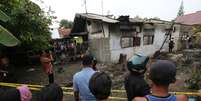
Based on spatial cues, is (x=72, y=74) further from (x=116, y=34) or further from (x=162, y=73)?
(x=162, y=73)

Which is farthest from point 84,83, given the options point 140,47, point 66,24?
point 66,24

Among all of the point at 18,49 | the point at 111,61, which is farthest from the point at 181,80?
the point at 18,49

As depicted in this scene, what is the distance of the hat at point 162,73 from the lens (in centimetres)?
289

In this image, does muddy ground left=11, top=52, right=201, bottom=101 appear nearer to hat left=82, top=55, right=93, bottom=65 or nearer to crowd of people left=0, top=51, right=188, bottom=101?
hat left=82, top=55, right=93, bottom=65

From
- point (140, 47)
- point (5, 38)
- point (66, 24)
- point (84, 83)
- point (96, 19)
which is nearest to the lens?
point (5, 38)

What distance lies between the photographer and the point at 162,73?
9.49ft

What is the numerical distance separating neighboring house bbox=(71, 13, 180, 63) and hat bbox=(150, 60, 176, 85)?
16111 millimetres

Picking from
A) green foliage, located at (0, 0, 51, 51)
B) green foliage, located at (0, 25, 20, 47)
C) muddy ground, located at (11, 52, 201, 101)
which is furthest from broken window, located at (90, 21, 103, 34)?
green foliage, located at (0, 25, 20, 47)

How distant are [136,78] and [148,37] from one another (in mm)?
20171

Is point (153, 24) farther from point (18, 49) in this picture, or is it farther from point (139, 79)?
point (139, 79)

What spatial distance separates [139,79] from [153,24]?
66.6 ft

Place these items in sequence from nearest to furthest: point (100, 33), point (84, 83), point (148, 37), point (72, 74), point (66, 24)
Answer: point (84, 83) → point (72, 74) → point (100, 33) → point (148, 37) → point (66, 24)

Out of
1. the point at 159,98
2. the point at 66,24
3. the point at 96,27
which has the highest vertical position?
the point at 159,98

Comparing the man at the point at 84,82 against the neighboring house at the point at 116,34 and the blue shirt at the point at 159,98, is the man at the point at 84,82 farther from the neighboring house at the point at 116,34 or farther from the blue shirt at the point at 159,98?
the neighboring house at the point at 116,34
